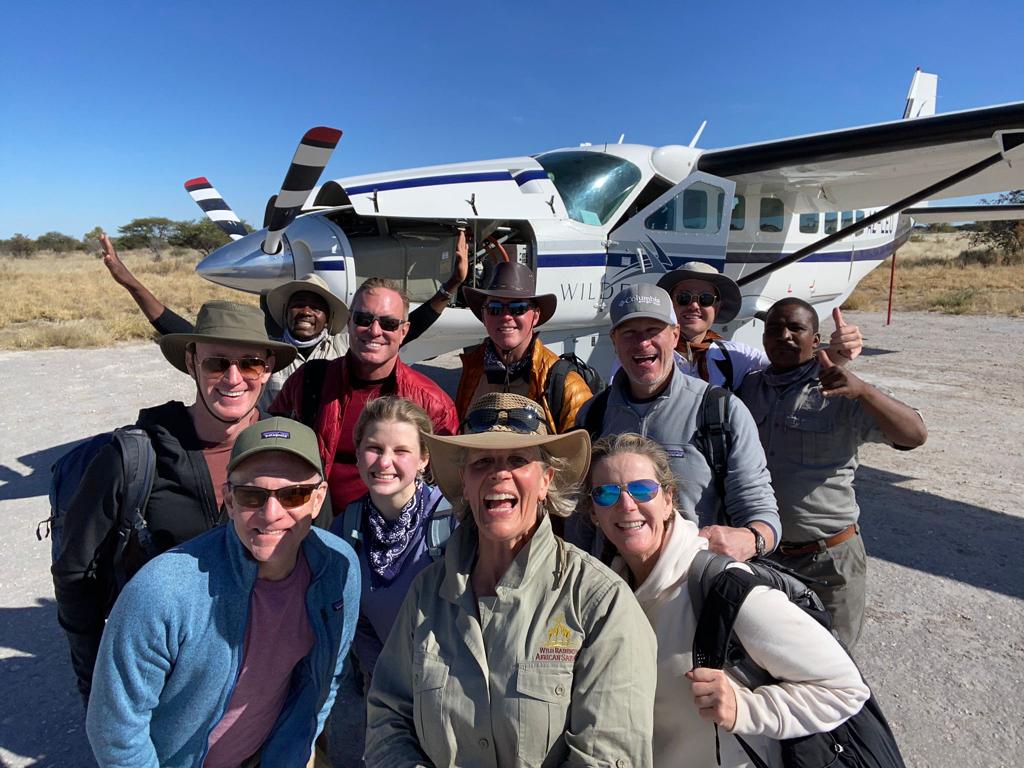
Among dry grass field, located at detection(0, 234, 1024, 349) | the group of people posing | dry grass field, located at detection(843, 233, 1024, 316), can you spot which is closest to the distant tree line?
dry grass field, located at detection(0, 234, 1024, 349)

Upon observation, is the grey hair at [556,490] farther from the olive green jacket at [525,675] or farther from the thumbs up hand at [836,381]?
the thumbs up hand at [836,381]

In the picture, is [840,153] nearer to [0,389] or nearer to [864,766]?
[864,766]

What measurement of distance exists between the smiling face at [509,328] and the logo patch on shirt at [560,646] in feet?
6.17

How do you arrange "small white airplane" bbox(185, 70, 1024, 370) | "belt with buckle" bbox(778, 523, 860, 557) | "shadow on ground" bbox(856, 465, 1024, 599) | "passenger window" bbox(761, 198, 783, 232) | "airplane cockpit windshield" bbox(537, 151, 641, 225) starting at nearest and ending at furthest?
"belt with buckle" bbox(778, 523, 860, 557)
"shadow on ground" bbox(856, 465, 1024, 599)
"small white airplane" bbox(185, 70, 1024, 370)
"airplane cockpit windshield" bbox(537, 151, 641, 225)
"passenger window" bbox(761, 198, 783, 232)

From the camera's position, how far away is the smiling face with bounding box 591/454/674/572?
187 cm

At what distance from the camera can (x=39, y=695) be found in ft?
10.9

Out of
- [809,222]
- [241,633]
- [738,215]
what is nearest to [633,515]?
[241,633]

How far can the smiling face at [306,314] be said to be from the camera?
402 cm

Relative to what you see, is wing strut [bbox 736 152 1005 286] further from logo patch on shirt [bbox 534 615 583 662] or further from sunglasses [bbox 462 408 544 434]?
logo patch on shirt [bbox 534 615 583 662]

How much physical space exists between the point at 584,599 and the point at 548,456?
1.54 feet

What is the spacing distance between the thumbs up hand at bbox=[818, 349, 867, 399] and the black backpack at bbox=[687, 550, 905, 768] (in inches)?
53.5

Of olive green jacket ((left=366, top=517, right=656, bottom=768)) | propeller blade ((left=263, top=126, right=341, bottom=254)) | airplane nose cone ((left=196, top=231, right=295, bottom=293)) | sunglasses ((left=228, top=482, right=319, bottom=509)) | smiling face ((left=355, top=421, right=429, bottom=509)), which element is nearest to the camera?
olive green jacket ((left=366, top=517, right=656, bottom=768))

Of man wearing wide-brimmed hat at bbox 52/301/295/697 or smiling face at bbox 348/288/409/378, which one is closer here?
man wearing wide-brimmed hat at bbox 52/301/295/697

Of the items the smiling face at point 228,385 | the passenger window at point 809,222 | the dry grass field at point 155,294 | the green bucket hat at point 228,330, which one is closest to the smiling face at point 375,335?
the green bucket hat at point 228,330
